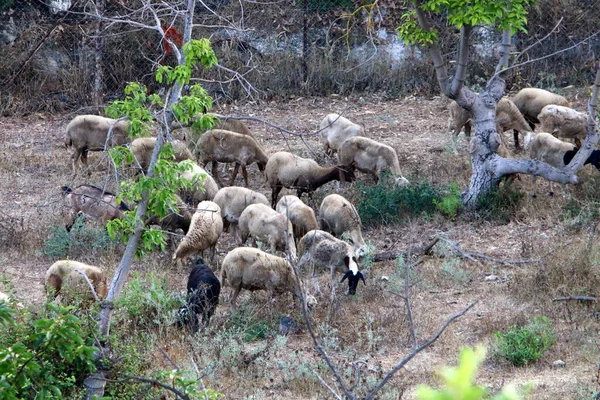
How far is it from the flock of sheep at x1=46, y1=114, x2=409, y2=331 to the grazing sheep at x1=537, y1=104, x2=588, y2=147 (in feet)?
9.48

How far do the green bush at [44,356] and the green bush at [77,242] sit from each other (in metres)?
4.79

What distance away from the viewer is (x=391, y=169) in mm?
13586

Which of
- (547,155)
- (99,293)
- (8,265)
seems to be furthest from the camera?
(547,155)

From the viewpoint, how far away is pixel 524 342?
7.81 metres

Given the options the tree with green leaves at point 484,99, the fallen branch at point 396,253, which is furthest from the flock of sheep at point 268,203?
the tree with green leaves at point 484,99

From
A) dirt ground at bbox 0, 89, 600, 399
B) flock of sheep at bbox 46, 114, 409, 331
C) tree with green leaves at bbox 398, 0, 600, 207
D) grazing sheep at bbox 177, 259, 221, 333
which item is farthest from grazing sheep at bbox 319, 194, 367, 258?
grazing sheep at bbox 177, 259, 221, 333

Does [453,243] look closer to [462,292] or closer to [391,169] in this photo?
[462,292]

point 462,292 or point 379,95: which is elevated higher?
point 379,95

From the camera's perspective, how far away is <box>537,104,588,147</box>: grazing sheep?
14461 millimetres

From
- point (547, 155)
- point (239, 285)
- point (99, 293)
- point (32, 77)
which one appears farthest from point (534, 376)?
point (32, 77)

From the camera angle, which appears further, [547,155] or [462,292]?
[547,155]

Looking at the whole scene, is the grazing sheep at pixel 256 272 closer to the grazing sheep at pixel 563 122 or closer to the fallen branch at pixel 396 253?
the fallen branch at pixel 396 253

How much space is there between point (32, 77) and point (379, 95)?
7968mm

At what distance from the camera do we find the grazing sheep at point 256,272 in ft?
30.6
